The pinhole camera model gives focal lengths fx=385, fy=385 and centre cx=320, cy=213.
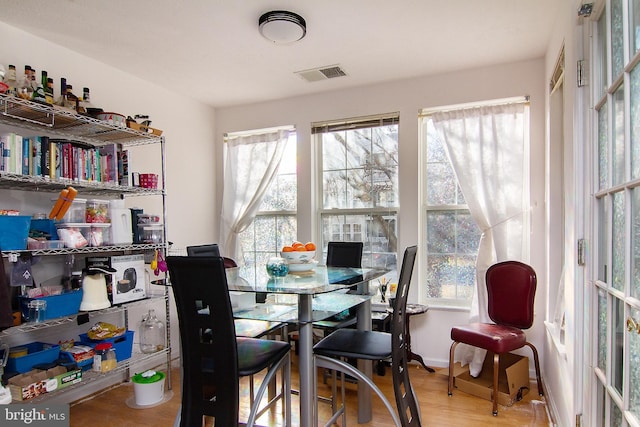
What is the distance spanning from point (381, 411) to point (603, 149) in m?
2.03

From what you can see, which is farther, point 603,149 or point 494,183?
point 494,183

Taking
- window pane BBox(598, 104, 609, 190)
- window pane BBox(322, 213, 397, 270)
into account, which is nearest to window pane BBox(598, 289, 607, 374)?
window pane BBox(598, 104, 609, 190)

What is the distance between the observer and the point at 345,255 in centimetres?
316

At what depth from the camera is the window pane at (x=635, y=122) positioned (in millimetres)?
1132

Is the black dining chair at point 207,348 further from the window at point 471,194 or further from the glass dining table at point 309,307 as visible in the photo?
the window at point 471,194

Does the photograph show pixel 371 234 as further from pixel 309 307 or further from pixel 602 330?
pixel 602 330

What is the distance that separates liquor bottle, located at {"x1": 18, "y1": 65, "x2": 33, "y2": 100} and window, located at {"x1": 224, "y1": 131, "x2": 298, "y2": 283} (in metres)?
2.14

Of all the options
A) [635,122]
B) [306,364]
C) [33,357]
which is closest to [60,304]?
[33,357]

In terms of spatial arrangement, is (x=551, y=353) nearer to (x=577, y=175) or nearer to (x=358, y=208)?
(x=577, y=175)

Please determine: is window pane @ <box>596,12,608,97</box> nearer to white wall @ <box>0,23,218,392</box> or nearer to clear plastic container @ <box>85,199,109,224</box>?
clear plastic container @ <box>85,199,109,224</box>

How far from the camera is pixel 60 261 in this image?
269cm

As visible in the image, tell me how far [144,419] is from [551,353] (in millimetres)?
2738

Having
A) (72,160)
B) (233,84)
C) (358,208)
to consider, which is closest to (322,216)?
(358,208)

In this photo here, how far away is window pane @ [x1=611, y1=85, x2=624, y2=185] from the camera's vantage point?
129cm
